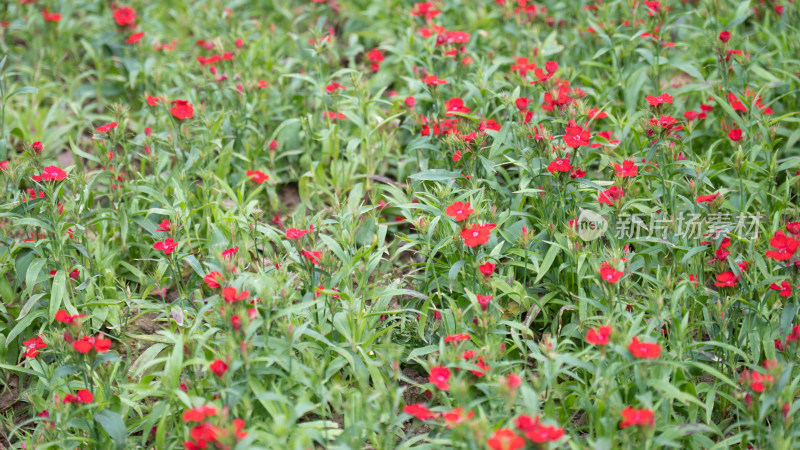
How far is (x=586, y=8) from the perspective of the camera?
16.9ft

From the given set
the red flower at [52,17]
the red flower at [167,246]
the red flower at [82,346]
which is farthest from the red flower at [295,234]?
the red flower at [52,17]

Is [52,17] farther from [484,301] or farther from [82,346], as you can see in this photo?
[484,301]

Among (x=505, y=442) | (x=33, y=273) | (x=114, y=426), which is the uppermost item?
(x=505, y=442)

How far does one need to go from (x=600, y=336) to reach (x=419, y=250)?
4.56 ft

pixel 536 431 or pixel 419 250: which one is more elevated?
pixel 536 431

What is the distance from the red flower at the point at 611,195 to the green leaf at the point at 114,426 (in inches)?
87.5

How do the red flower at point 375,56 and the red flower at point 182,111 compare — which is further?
the red flower at point 375,56

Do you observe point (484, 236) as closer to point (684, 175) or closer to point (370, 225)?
point (370, 225)

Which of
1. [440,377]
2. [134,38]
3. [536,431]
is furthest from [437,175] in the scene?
[134,38]

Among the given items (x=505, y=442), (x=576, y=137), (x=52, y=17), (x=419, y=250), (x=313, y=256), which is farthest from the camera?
(x=52, y=17)

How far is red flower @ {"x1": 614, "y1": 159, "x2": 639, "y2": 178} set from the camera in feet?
10.9

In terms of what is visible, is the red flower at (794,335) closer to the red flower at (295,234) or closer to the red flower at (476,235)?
the red flower at (476,235)

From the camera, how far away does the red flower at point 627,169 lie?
3.32m

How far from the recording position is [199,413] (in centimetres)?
247
